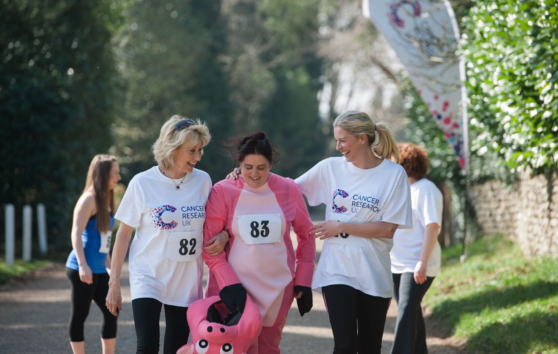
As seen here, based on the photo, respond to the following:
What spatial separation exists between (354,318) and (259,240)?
0.81m

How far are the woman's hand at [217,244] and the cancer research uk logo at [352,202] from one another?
792 millimetres

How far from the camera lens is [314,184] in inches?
189

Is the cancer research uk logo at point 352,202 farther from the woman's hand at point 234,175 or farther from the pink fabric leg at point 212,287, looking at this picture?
the pink fabric leg at point 212,287

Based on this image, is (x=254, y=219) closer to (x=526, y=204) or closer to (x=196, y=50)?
(x=526, y=204)

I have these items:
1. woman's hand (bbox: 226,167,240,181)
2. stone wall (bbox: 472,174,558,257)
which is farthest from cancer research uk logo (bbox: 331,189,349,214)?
stone wall (bbox: 472,174,558,257)

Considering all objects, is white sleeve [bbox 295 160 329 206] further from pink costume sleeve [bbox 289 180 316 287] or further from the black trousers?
the black trousers

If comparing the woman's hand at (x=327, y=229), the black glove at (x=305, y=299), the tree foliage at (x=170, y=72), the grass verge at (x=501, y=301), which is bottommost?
the grass verge at (x=501, y=301)

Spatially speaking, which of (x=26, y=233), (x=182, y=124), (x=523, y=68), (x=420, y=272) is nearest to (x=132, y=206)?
(x=182, y=124)

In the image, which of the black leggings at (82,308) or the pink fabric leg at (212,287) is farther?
the black leggings at (82,308)

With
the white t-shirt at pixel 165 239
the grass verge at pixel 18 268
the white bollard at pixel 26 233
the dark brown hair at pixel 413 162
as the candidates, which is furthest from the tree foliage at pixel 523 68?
the white bollard at pixel 26 233

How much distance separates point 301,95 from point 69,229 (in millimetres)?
35060

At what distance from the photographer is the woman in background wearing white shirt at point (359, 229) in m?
4.43

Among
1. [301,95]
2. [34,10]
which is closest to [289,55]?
[301,95]

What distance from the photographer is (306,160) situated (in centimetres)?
5241
